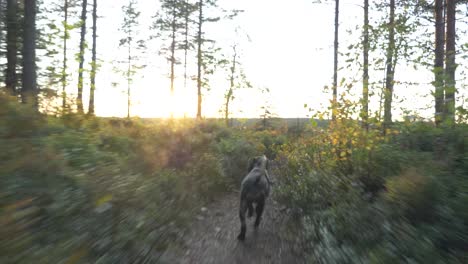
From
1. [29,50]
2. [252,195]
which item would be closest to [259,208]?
[252,195]

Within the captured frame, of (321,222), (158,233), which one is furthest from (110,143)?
(321,222)

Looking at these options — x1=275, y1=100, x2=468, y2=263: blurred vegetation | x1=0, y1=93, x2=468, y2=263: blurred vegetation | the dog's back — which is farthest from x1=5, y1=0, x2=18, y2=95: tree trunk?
x1=275, y1=100, x2=468, y2=263: blurred vegetation

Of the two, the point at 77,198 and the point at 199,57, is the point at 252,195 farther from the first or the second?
the point at 199,57

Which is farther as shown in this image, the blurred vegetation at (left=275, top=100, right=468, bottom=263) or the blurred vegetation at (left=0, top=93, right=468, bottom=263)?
the blurred vegetation at (left=275, top=100, right=468, bottom=263)

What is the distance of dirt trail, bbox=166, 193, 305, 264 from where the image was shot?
15.5ft

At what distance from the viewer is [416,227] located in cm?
336

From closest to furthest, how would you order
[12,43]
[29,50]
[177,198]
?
[177,198] < [29,50] < [12,43]

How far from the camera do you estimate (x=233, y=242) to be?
5465mm

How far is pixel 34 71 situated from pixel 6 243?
27.4 ft

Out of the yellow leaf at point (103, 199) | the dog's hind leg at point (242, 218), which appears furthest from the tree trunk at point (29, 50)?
the dog's hind leg at point (242, 218)

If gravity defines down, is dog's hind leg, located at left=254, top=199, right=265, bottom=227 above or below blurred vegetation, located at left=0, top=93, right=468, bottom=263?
below

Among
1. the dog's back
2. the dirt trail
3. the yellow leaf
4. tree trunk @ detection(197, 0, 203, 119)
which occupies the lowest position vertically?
the dirt trail

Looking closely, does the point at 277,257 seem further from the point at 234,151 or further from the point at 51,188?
the point at 234,151

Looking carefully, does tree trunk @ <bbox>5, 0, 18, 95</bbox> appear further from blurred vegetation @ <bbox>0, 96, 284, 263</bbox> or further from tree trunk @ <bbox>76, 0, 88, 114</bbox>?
blurred vegetation @ <bbox>0, 96, 284, 263</bbox>
